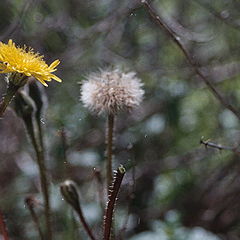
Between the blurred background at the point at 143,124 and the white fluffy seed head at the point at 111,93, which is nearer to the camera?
the white fluffy seed head at the point at 111,93

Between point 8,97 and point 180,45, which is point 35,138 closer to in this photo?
point 8,97

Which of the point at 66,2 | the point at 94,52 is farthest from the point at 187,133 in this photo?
the point at 66,2

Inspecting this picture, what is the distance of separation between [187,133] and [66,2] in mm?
888

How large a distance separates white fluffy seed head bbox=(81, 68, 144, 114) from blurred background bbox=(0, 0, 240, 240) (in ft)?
0.78

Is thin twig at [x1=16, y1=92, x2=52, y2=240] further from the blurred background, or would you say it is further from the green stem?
the blurred background

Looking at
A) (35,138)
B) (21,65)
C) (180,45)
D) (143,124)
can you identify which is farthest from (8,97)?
(143,124)

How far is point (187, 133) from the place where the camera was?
1996 mm

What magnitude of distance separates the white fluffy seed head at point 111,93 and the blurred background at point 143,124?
0.24 metres

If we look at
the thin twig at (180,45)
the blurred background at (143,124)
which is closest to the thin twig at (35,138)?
the blurred background at (143,124)

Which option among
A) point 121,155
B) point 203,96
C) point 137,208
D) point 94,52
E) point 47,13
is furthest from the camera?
point 47,13

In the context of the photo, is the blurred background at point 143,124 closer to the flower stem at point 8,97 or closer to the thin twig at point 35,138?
the thin twig at point 35,138

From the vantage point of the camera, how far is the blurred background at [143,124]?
171 centimetres

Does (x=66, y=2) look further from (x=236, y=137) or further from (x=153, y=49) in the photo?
(x=236, y=137)

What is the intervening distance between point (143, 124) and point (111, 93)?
26.0 inches
